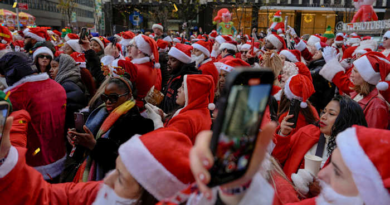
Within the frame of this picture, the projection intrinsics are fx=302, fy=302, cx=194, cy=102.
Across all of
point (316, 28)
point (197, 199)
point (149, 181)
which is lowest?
point (149, 181)

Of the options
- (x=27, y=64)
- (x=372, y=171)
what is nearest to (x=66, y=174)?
(x=27, y=64)

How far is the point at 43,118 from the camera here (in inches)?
121

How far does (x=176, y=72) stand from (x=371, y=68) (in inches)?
113

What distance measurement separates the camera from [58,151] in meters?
3.27

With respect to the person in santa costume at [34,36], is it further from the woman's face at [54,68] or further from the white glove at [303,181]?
the white glove at [303,181]

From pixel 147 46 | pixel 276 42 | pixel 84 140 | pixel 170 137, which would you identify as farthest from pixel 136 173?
pixel 276 42

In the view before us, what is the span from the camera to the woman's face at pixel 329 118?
274cm

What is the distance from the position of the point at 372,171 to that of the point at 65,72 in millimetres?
4500

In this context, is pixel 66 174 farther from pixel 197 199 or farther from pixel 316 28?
pixel 316 28

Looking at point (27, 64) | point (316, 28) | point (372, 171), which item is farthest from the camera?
point (316, 28)

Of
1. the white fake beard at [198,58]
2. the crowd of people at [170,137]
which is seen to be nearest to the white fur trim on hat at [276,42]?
the crowd of people at [170,137]

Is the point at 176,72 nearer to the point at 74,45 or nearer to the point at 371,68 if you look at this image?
the point at 371,68

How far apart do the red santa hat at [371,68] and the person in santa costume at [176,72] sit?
2312 mm

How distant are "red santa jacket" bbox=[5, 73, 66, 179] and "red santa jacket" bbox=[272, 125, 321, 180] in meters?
2.29
